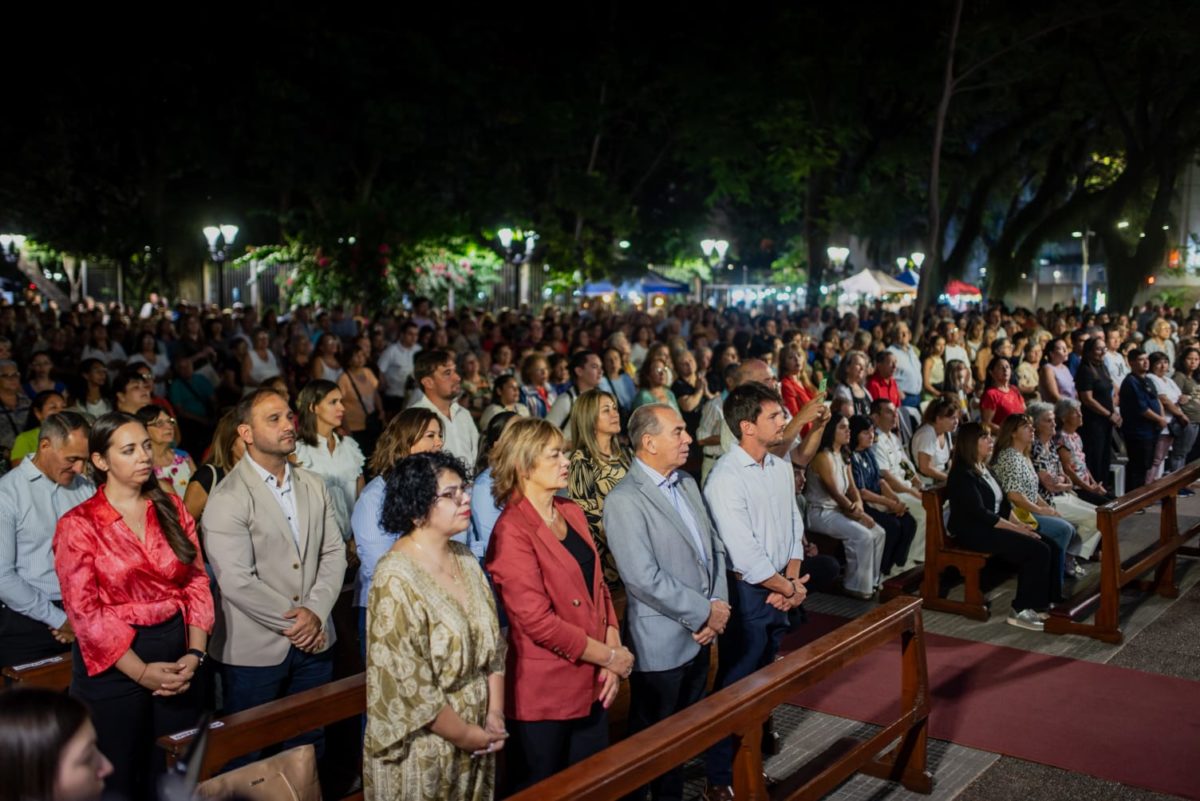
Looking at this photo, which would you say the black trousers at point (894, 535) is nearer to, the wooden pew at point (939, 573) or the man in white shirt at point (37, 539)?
the wooden pew at point (939, 573)

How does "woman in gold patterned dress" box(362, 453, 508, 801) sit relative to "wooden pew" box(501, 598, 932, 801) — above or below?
above

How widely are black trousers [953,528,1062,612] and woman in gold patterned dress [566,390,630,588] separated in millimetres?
3565

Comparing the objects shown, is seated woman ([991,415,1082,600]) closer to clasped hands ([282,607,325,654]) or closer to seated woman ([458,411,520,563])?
seated woman ([458,411,520,563])

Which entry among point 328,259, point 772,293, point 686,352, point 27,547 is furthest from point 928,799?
point 772,293

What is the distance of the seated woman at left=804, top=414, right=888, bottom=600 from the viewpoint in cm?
865

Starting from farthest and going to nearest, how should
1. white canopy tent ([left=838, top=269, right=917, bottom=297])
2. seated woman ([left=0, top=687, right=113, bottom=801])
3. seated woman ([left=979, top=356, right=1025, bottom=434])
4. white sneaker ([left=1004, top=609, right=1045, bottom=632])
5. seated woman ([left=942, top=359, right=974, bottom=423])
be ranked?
1. white canopy tent ([left=838, top=269, right=917, bottom=297])
2. seated woman ([left=942, top=359, right=974, bottom=423])
3. seated woman ([left=979, top=356, right=1025, bottom=434])
4. white sneaker ([left=1004, top=609, right=1045, bottom=632])
5. seated woman ([left=0, top=687, right=113, bottom=801])

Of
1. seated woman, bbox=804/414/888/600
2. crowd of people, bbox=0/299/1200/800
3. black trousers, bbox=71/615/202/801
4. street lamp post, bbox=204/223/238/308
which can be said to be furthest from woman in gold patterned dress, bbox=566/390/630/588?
street lamp post, bbox=204/223/238/308

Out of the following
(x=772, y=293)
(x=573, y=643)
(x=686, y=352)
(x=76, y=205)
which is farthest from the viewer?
(x=772, y=293)

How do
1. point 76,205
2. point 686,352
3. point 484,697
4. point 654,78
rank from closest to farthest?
1. point 484,697
2. point 686,352
3. point 76,205
4. point 654,78

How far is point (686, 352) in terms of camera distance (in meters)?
12.5

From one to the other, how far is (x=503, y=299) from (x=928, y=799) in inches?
1172

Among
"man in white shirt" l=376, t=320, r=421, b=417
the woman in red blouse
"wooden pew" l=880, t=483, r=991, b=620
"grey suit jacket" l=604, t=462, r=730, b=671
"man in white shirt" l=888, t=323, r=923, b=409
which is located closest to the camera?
the woman in red blouse

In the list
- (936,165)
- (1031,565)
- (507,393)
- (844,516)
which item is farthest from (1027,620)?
(936,165)

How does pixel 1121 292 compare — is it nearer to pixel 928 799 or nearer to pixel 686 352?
pixel 686 352
